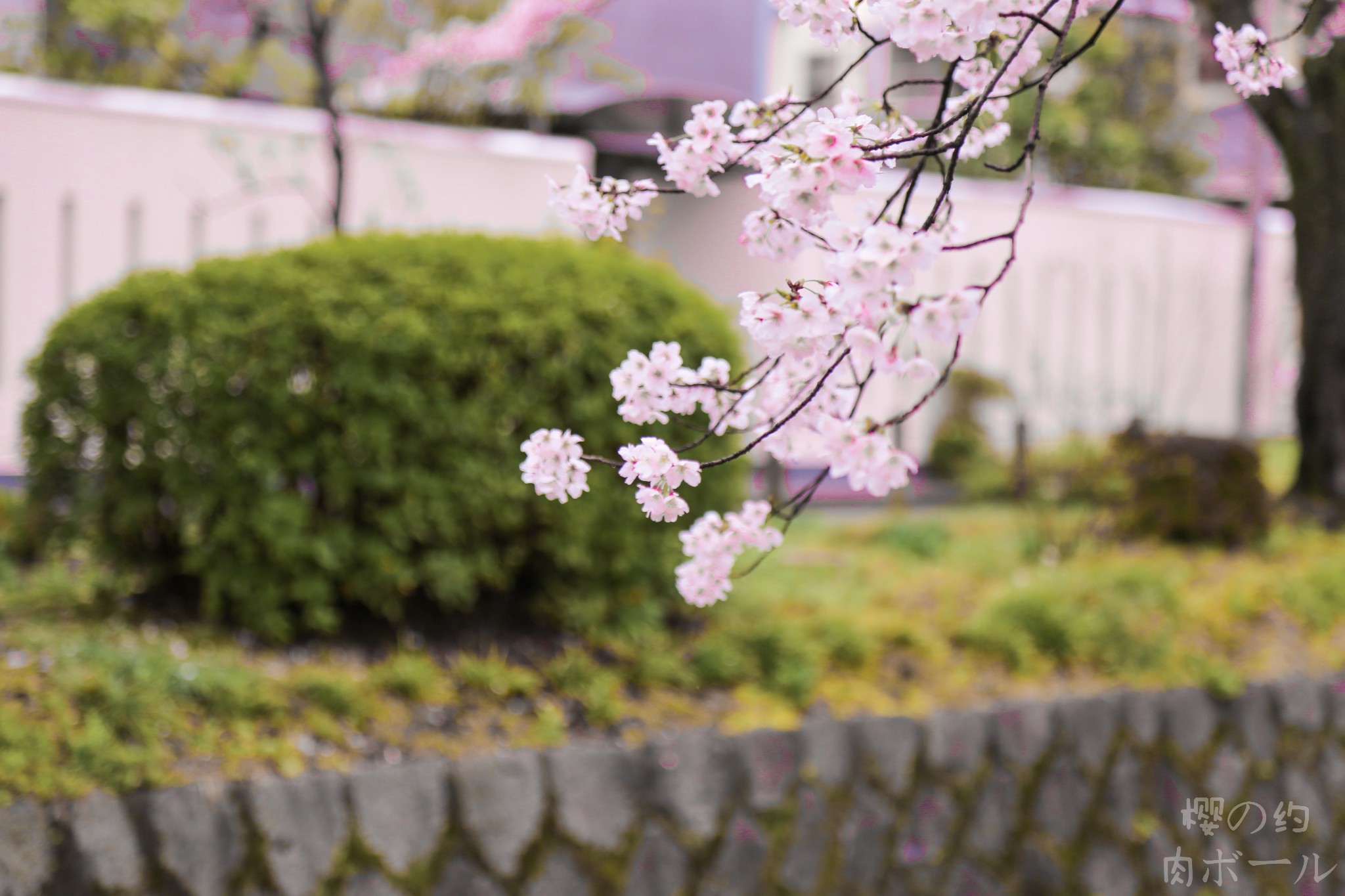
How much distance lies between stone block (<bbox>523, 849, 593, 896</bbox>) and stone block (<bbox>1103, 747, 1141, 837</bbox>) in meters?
1.62

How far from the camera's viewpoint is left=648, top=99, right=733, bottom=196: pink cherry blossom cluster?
4.33 feet

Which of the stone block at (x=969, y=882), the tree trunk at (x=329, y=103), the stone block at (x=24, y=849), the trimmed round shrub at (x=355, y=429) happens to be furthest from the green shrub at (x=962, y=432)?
the stone block at (x=24, y=849)

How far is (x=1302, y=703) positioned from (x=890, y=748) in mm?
1623

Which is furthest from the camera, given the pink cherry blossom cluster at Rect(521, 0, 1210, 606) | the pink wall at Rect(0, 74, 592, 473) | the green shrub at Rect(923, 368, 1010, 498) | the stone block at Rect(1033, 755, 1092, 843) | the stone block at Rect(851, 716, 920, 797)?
the green shrub at Rect(923, 368, 1010, 498)

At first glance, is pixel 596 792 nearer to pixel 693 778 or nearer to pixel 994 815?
pixel 693 778

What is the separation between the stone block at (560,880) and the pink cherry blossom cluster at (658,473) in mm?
1716

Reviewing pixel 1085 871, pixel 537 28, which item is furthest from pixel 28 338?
pixel 1085 871

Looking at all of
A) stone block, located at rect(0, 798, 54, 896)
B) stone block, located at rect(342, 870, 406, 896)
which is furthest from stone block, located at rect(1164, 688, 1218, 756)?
stone block, located at rect(0, 798, 54, 896)

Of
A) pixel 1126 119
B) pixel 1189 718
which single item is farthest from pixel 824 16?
pixel 1126 119

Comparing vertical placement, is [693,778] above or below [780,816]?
above

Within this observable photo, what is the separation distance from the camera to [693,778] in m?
2.89

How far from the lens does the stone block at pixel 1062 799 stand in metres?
3.29

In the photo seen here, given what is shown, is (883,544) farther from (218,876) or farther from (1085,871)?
(218,876)

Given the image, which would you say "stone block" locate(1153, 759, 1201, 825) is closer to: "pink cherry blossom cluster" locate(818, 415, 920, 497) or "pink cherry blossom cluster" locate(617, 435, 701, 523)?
"pink cherry blossom cluster" locate(818, 415, 920, 497)
